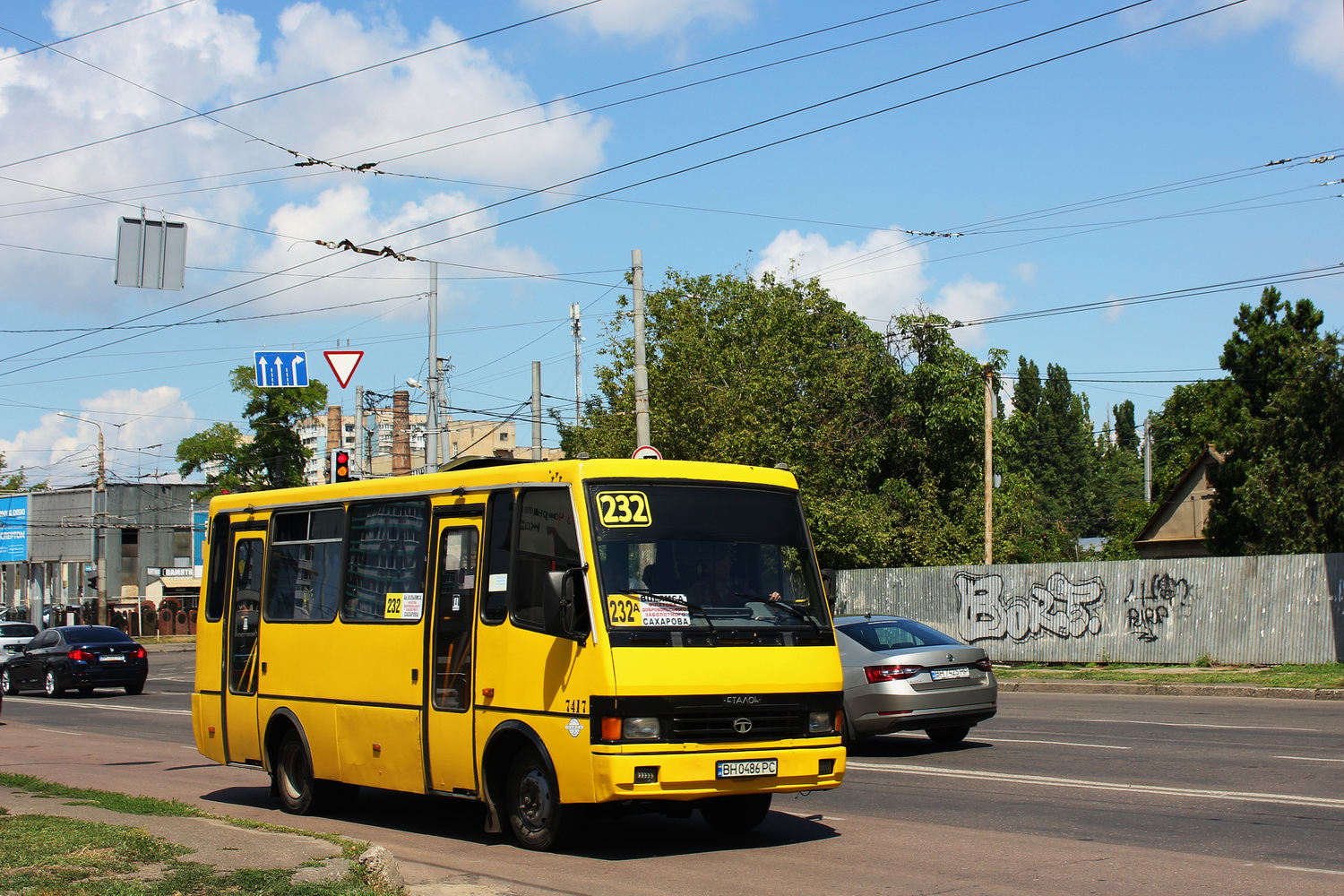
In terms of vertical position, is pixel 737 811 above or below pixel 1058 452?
below

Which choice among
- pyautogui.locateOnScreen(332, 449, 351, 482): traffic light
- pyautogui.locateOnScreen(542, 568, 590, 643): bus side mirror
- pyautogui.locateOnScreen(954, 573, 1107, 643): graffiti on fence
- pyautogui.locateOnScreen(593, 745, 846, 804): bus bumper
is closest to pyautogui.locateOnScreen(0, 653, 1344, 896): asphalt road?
pyautogui.locateOnScreen(593, 745, 846, 804): bus bumper

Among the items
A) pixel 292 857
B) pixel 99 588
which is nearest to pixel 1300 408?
pixel 292 857

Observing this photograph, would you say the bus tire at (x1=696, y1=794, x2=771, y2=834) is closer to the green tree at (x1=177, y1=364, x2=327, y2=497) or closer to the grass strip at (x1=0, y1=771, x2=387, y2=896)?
the grass strip at (x1=0, y1=771, x2=387, y2=896)

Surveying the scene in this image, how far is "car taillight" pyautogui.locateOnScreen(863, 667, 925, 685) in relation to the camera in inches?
573

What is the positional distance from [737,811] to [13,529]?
81.0m

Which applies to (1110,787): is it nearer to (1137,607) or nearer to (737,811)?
(737,811)

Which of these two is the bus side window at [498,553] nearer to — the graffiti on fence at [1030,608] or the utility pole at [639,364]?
the utility pole at [639,364]

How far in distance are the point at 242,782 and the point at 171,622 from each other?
61901mm

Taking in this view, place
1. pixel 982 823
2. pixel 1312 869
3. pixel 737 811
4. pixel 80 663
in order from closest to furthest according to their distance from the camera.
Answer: pixel 1312 869
pixel 737 811
pixel 982 823
pixel 80 663

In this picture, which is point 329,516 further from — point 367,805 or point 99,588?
point 99,588

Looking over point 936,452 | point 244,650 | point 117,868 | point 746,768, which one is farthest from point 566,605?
point 936,452

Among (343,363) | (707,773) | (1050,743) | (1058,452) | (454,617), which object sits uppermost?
(1058,452)

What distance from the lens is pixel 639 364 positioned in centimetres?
2350

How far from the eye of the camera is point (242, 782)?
567 inches
